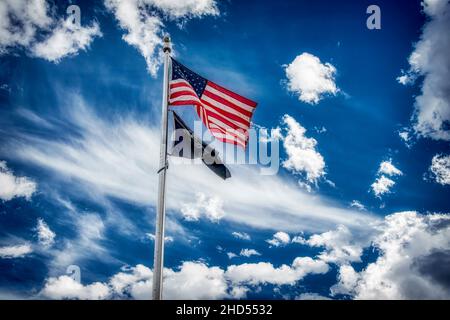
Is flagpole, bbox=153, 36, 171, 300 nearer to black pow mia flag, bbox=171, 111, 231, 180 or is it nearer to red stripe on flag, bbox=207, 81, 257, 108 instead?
black pow mia flag, bbox=171, 111, 231, 180

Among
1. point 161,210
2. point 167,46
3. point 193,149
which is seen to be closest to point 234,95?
point 193,149

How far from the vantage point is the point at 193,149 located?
10.1 m

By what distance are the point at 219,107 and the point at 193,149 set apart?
5.20 feet

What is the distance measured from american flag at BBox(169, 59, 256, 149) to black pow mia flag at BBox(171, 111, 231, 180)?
0.60m

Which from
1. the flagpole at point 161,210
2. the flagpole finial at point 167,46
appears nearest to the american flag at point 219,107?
the flagpole finial at point 167,46

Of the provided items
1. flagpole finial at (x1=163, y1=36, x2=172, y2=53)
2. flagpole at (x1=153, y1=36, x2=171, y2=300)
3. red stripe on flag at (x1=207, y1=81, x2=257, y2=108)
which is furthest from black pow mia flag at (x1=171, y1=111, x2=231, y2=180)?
flagpole finial at (x1=163, y1=36, x2=172, y2=53)

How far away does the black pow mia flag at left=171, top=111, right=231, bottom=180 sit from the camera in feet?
32.5

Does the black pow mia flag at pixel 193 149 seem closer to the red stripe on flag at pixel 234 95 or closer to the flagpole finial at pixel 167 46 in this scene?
the red stripe on flag at pixel 234 95

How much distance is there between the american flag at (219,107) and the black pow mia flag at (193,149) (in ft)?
1.98

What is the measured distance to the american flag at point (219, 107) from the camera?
415 inches
